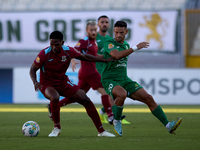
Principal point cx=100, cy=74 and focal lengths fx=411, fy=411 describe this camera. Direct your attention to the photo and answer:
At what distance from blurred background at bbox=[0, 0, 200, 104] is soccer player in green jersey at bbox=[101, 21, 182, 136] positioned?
9.01 metres

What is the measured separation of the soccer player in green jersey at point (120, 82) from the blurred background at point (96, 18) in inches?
355

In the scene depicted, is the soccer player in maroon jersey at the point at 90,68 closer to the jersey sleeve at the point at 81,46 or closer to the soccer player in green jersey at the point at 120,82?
the jersey sleeve at the point at 81,46

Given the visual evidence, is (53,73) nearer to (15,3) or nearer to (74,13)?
(74,13)

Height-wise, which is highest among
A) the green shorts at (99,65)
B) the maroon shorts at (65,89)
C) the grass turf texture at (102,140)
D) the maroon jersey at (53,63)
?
the maroon jersey at (53,63)

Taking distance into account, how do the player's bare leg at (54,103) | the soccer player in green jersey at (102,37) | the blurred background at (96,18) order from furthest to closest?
the blurred background at (96,18) < the soccer player in green jersey at (102,37) < the player's bare leg at (54,103)

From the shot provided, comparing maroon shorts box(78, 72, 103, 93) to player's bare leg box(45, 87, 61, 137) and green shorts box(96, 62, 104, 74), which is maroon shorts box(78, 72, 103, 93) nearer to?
green shorts box(96, 62, 104, 74)

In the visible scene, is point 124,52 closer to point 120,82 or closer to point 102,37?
point 120,82

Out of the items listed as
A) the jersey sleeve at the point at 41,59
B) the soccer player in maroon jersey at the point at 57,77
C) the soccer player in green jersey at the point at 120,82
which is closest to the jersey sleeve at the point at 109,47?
the soccer player in green jersey at the point at 120,82

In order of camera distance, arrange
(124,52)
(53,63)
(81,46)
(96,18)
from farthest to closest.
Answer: (96,18) → (81,46) → (124,52) → (53,63)

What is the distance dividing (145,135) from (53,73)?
5.70 feet

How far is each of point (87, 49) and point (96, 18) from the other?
784 cm

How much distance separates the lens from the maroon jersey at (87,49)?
873 cm

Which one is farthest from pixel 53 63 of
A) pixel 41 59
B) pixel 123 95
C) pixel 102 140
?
pixel 102 140

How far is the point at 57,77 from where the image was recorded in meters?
6.39
